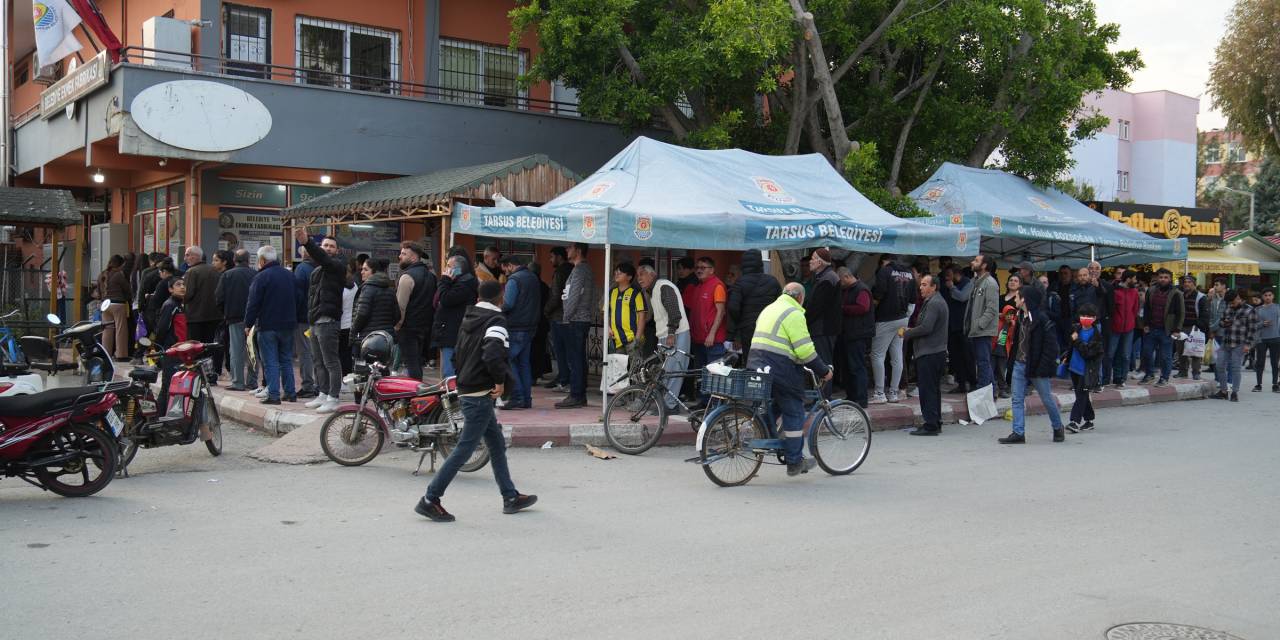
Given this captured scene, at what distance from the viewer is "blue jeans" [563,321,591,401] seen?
477 inches

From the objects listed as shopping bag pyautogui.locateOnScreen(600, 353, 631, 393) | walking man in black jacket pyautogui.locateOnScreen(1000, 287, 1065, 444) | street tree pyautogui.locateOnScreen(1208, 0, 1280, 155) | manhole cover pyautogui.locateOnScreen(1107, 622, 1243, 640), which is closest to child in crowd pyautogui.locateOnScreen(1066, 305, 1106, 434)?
walking man in black jacket pyautogui.locateOnScreen(1000, 287, 1065, 444)

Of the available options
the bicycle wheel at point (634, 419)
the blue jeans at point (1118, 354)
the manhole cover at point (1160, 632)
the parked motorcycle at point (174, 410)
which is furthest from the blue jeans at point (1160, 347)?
the parked motorcycle at point (174, 410)

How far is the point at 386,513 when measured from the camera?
7254 millimetres

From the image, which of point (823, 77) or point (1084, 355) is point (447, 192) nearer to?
point (823, 77)

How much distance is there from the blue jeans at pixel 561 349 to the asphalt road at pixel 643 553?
3324mm

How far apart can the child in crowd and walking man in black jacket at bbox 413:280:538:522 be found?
7.45 meters

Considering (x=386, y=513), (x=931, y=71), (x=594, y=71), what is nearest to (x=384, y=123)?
(x=594, y=71)

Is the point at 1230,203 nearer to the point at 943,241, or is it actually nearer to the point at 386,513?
the point at 943,241

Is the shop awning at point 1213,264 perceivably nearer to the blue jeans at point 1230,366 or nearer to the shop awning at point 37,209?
the blue jeans at point 1230,366

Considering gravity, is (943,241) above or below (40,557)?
above

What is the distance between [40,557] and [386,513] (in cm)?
212

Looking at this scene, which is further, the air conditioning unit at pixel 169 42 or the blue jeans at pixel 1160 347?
the blue jeans at pixel 1160 347

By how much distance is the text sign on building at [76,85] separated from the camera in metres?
16.0

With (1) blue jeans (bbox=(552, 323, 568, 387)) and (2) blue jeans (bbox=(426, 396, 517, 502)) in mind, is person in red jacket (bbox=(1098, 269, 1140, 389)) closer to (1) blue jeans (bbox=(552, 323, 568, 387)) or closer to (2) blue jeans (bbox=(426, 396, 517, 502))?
(1) blue jeans (bbox=(552, 323, 568, 387))
